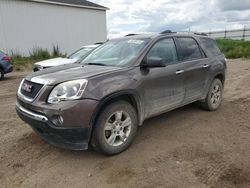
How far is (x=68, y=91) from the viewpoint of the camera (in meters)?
3.35

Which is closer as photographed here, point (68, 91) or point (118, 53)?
point (68, 91)

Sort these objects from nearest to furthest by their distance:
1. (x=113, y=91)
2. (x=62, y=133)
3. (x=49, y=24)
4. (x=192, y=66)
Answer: (x=62, y=133) < (x=113, y=91) < (x=192, y=66) < (x=49, y=24)

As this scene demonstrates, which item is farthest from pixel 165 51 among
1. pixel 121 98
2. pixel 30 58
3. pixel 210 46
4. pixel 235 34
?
pixel 235 34

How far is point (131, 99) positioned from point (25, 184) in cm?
184

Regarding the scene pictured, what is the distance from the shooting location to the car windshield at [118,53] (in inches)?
166

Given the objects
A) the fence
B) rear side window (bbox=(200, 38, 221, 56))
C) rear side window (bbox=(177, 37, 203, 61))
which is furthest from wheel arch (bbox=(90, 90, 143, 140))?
the fence

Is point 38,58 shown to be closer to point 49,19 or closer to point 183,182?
point 49,19

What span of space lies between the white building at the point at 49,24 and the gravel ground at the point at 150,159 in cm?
1448

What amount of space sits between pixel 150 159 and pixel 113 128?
27.2 inches

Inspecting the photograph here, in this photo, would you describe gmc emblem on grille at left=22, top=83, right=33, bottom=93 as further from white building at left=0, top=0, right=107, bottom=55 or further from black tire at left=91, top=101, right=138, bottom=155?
white building at left=0, top=0, right=107, bottom=55

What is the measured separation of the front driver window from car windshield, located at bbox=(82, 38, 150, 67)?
7.4 inches

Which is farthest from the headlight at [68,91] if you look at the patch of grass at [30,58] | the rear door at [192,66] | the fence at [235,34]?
the fence at [235,34]

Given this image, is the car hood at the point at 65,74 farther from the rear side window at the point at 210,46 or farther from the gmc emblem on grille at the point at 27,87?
the rear side window at the point at 210,46

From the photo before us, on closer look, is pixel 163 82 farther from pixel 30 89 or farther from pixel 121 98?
pixel 30 89
